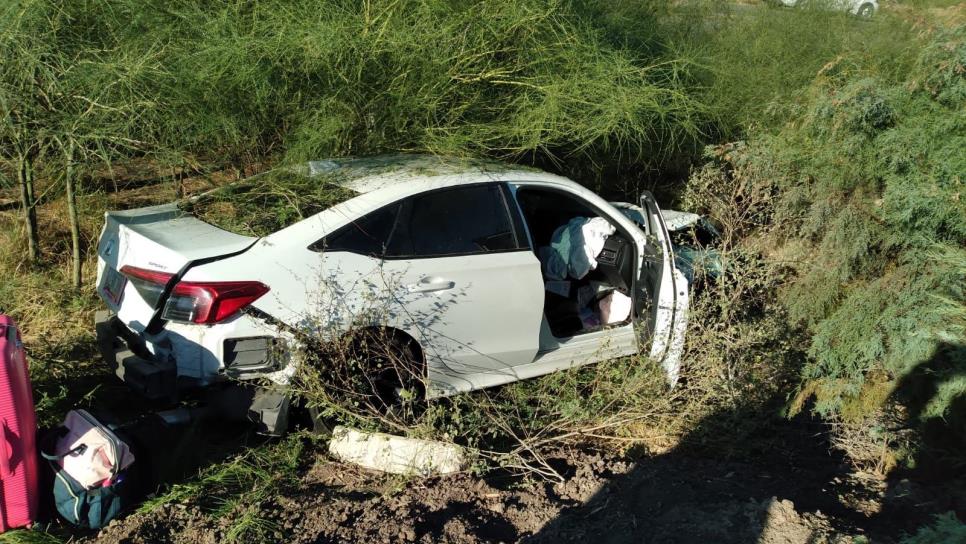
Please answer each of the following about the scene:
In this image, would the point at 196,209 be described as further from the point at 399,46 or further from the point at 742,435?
the point at 742,435

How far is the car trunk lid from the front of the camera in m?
3.98

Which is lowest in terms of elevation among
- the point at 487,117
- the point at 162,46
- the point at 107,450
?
the point at 107,450

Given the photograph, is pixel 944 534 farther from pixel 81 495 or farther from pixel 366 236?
pixel 81 495

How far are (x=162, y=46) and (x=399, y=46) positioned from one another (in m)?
1.61

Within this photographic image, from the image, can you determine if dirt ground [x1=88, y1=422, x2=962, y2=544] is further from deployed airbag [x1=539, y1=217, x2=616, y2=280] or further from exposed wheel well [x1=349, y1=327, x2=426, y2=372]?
deployed airbag [x1=539, y1=217, x2=616, y2=280]

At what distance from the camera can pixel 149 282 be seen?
160 inches

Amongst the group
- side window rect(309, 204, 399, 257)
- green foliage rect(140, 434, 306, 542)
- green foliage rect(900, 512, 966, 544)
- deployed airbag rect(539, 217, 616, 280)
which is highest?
side window rect(309, 204, 399, 257)

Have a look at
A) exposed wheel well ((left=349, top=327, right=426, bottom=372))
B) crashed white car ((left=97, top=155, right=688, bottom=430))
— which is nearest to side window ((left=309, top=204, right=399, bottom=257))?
crashed white car ((left=97, top=155, right=688, bottom=430))

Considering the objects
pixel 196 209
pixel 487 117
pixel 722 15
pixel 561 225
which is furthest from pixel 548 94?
pixel 722 15

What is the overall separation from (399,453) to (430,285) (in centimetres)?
92

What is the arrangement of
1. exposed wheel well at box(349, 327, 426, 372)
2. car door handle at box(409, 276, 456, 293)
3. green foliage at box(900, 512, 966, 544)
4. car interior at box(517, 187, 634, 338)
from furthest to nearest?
1. car interior at box(517, 187, 634, 338)
2. car door handle at box(409, 276, 456, 293)
3. exposed wheel well at box(349, 327, 426, 372)
4. green foliage at box(900, 512, 966, 544)

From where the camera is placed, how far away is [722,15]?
28.9 feet

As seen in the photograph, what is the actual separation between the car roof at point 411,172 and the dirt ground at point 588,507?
1572 millimetres

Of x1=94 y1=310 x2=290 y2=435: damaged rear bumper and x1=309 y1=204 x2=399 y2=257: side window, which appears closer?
x1=94 y1=310 x2=290 y2=435: damaged rear bumper
